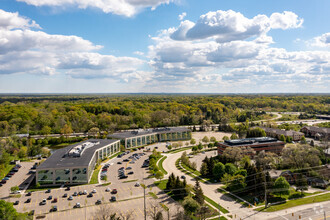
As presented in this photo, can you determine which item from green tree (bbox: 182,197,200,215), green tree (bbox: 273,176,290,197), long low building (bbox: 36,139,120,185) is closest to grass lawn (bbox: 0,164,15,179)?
long low building (bbox: 36,139,120,185)

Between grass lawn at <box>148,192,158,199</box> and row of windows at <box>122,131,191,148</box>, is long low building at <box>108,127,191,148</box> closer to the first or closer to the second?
row of windows at <box>122,131,191,148</box>

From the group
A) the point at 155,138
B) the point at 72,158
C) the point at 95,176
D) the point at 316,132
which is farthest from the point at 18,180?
the point at 316,132

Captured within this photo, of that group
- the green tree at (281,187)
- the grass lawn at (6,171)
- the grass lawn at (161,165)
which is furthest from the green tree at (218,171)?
the grass lawn at (6,171)

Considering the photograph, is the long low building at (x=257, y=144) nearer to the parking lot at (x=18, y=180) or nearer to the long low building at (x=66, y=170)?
the long low building at (x=66, y=170)

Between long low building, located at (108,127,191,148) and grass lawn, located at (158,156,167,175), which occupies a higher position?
long low building, located at (108,127,191,148)

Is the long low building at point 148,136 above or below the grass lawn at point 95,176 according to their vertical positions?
above

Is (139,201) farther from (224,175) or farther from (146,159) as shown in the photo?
(146,159)

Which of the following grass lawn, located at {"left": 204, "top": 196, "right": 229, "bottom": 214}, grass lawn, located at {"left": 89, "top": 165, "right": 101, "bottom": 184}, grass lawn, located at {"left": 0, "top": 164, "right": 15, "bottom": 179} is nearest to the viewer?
grass lawn, located at {"left": 204, "top": 196, "right": 229, "bottom": 214}

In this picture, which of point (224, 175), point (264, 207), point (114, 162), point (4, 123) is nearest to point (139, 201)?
point (224, 175)
